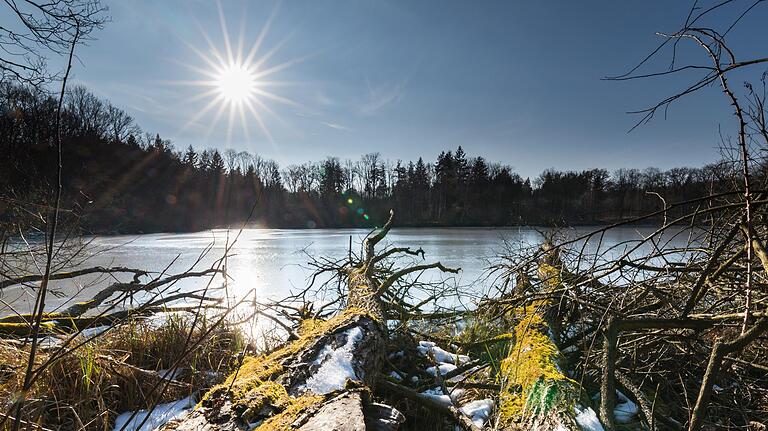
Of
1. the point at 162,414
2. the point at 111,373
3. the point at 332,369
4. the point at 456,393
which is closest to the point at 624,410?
the point at 456,393

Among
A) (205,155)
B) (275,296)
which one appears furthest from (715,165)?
(205,155)

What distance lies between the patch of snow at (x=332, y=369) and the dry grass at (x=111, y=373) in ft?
1.73

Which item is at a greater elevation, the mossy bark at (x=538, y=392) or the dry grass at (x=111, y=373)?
the mossy bark at (x=538, y=392)

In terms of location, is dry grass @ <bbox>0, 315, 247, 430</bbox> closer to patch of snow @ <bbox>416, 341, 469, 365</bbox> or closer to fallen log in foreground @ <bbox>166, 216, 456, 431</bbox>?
fallen log in foreground @ <bbox>166, 216, 456, 431</bbox>

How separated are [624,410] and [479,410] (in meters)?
0.95

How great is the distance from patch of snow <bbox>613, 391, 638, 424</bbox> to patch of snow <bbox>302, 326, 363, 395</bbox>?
1.62m

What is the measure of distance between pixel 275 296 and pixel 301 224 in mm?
37878

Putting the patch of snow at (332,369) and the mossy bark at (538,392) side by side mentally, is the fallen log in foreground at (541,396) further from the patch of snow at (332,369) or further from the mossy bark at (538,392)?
the patch of snow at (332,369)

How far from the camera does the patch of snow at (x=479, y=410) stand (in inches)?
86.3

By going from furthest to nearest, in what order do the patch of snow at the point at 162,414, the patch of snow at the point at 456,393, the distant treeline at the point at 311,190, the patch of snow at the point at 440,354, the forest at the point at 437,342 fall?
the distant treeline at the point at 311,190, the patch of snow at the point at 440,354, the patch of snow at the point at 456,393, the patch of snow at the point at 162,414, the forest at the point at 437,342

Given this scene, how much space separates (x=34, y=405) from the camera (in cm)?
206

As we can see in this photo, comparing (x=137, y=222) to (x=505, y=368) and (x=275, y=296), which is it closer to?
(x=275, y=296)

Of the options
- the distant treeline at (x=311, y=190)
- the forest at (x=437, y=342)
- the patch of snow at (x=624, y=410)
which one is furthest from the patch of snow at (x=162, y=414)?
the distant treeline at (x=311, y=190)

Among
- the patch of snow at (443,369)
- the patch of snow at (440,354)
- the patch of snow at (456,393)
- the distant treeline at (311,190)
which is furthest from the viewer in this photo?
the distant treeline at (311,190)
